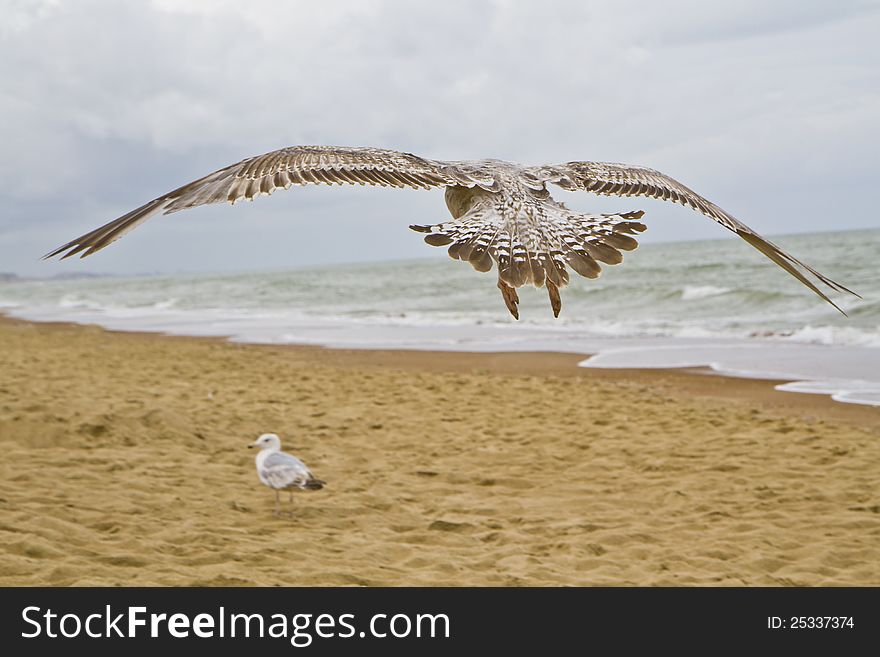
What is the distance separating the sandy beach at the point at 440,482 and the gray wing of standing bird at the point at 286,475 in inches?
9.2

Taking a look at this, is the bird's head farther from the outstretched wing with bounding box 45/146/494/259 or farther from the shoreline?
the shoreline

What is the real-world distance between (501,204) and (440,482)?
4.30m

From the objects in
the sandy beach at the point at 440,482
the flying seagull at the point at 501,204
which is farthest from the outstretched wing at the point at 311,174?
the sandy beach at the point at 440,482

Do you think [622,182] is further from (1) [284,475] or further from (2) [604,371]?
(2) [604,371]

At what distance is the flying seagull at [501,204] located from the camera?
300 cm

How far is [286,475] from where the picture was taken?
21.1ft

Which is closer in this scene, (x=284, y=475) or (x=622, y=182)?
(x=622, y=182)

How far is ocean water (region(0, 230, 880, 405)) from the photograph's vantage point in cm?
1400

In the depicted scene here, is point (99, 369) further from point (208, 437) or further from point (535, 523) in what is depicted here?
point (535, 523)

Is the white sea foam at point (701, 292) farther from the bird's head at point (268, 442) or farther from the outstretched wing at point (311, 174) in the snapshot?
the outstretched wing at point (311, 174)

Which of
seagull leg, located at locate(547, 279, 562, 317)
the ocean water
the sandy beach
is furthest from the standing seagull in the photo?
the ocean water

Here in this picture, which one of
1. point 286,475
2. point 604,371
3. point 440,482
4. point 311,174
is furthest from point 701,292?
point 311,174

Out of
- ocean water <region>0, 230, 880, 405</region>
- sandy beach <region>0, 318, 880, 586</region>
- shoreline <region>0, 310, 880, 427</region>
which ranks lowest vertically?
sandy beach <region>0, 318, 880, 586</region>
